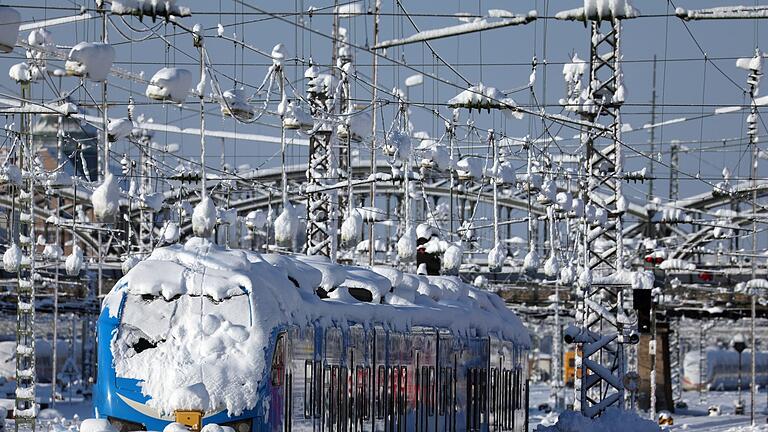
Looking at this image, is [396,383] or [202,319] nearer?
[202,319]

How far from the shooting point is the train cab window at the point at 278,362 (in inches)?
758

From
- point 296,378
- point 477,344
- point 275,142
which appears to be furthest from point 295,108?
point 275,142

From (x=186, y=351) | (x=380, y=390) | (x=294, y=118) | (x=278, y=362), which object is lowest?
(x=380, y=390)

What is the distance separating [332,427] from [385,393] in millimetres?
2201

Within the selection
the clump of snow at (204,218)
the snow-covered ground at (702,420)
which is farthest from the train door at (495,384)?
the snow-covered ground at (702,420)

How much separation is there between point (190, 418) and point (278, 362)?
1.41 metres

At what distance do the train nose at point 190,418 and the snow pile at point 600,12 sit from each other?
37.2 feet

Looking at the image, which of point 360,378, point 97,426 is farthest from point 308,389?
point 97,426

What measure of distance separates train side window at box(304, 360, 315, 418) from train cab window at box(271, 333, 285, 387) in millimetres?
739

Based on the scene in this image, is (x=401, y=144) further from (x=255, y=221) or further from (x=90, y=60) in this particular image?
(x=90, y=60)

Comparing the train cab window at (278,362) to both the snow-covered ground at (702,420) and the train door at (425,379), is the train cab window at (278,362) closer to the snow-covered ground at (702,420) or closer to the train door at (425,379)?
the train door at (425,379)

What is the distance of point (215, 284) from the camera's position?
19.3 metres

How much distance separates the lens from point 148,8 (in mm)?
21844

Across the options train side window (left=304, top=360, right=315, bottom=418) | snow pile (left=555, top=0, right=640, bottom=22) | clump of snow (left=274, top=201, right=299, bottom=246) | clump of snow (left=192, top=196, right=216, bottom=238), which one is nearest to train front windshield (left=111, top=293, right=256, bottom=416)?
train side window (left=304, top=360, right=315, bottom=418)
